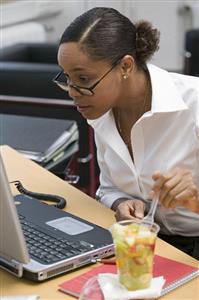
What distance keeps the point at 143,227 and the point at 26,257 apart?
23 centimetres

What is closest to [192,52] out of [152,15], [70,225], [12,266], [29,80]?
[152,15]

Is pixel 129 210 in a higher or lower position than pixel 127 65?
lower

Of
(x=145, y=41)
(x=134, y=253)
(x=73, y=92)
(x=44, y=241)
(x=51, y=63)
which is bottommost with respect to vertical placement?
(x=51, y=63)

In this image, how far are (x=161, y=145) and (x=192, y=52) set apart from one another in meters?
2.88

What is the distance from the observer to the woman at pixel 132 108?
1.65 m

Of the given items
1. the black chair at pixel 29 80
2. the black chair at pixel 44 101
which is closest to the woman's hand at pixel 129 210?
the black chair at pixel 44 101

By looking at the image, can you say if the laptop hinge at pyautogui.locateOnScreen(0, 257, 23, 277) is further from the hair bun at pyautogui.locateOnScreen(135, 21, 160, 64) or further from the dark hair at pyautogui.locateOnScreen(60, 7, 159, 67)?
the hair bun at pyautogui.locateOnScreen(135, 21, 160, 64)

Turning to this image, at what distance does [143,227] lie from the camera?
3.95ft

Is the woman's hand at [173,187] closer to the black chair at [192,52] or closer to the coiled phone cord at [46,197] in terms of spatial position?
the coiled phone cord at [46,197]

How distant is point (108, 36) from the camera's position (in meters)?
1.68

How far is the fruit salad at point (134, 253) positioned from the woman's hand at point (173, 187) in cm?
18

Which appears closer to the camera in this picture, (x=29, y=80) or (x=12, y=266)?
(x=12, y=266)

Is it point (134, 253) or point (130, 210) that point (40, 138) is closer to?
point (130, 210)

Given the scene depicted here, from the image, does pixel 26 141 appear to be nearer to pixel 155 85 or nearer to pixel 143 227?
pixel 155 85
